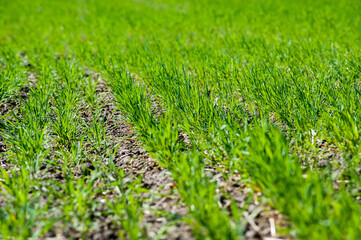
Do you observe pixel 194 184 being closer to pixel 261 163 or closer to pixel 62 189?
pixel 261 163

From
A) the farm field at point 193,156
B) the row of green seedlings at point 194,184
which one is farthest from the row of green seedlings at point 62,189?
the row of green seedlings at point 194,184

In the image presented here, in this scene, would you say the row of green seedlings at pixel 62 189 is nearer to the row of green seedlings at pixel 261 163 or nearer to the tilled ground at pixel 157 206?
the tilled ground at pixel 157 206

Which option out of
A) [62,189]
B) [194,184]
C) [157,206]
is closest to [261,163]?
[194,184]

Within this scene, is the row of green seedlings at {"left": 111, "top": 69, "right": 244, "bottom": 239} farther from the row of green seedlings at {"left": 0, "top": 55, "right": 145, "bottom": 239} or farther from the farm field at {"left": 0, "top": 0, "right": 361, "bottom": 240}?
the row of green seedlings at {"left": 0, "top": 55, "right": 145, "bottom": 239}

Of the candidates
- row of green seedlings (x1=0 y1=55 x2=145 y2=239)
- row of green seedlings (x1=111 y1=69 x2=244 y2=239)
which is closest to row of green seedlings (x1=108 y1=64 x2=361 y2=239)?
row of green seedlings (x1=111 y1=69 x2=244 y2=239)

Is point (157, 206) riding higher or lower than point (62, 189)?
lower

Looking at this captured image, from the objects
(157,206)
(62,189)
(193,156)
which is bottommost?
(157,206)

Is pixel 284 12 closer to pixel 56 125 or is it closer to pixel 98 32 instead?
pixel 98 32

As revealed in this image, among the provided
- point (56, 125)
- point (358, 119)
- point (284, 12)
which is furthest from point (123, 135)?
point (284, 12)

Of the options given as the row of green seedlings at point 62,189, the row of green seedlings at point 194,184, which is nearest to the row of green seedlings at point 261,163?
the row of green seedlings at point 194,184

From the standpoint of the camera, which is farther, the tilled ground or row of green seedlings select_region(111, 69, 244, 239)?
the tilled ground

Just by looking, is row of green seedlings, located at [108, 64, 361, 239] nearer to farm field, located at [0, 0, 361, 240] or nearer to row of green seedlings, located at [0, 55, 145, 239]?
farm field, located at [0, 0, 361, 240]

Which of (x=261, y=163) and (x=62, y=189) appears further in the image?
(x=62, y=189)

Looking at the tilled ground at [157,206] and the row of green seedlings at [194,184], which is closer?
the row of green seedlings at [194,184]
